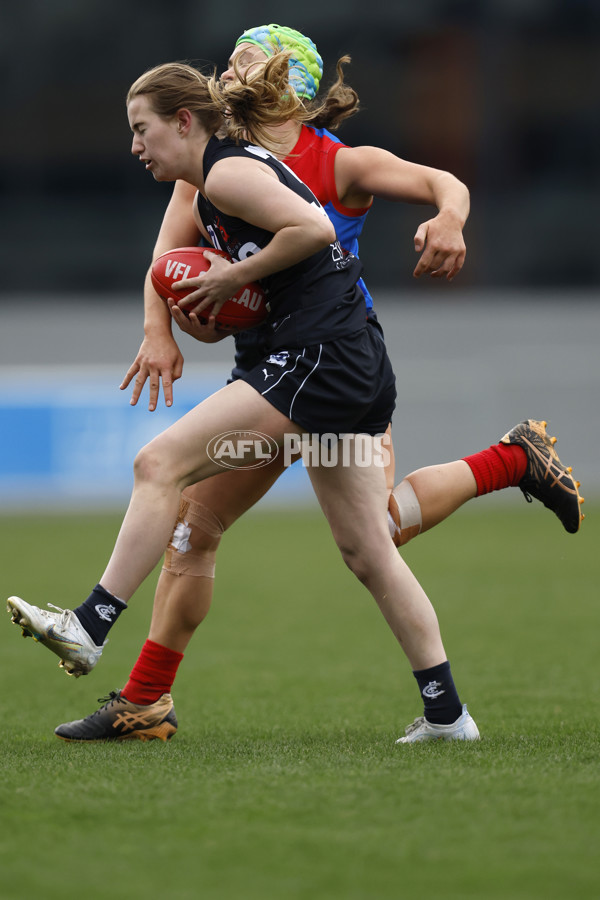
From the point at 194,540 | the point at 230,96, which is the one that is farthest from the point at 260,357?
the point at 230,96

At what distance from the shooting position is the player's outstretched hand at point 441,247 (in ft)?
9.91

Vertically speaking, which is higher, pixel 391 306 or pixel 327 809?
pixel 391 306

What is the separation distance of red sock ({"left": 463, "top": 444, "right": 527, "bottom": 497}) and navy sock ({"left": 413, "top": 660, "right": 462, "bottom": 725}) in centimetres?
57

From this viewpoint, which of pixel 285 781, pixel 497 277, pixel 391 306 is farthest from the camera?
pixel 497 277

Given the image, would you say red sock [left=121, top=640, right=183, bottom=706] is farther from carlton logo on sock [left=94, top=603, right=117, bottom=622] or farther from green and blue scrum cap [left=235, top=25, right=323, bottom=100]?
green and blue scrum cap [left=235, top=25, right=323, bottom=100]

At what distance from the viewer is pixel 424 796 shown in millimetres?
2510

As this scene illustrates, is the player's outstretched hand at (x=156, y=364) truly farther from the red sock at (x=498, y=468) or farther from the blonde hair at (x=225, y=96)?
the red sock at (x=498, y=468)

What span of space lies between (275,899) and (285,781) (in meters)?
0.75

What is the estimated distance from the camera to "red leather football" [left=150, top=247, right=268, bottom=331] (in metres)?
3.15

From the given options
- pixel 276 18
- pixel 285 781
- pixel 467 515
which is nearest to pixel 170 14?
pixel 276 18

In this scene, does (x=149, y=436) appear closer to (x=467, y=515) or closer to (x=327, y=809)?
(x=467, y=515)

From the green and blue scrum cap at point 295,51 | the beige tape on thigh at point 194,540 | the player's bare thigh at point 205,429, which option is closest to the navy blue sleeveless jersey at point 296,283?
the player's bare thigh at point 205,429

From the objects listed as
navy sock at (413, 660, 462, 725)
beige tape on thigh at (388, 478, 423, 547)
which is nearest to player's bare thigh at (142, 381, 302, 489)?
beige tape on thigh at (388, 478, 423, 547)

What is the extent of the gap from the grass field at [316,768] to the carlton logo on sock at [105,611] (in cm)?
35
